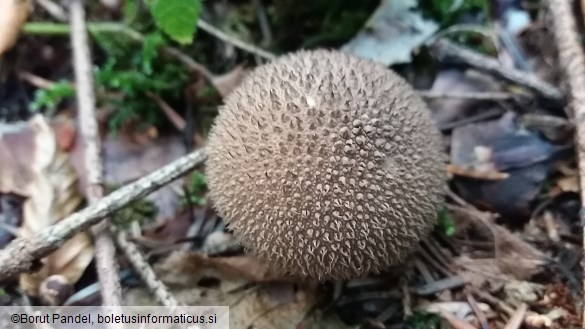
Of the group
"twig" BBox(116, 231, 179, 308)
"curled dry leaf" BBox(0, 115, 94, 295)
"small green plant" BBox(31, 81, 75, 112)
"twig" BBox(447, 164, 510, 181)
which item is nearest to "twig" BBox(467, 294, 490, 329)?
"twig" BBox(447, 164, 510, 181)

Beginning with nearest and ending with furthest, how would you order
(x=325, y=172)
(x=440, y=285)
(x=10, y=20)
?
(x=325, y=172) → (x=440, y=285) → (x=10, y=20)

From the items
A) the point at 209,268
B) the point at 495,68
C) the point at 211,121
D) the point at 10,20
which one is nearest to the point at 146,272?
the point at 209,268

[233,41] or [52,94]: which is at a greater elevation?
[233,41]

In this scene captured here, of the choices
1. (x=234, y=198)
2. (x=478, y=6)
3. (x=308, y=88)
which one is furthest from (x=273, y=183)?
(x=478, y=6)

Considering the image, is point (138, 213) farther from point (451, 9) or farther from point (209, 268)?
point (451, 9)

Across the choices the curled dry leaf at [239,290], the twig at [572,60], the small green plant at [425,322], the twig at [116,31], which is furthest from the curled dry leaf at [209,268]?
the twig at [572,60]

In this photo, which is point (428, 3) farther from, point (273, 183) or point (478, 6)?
point (273, 183)
